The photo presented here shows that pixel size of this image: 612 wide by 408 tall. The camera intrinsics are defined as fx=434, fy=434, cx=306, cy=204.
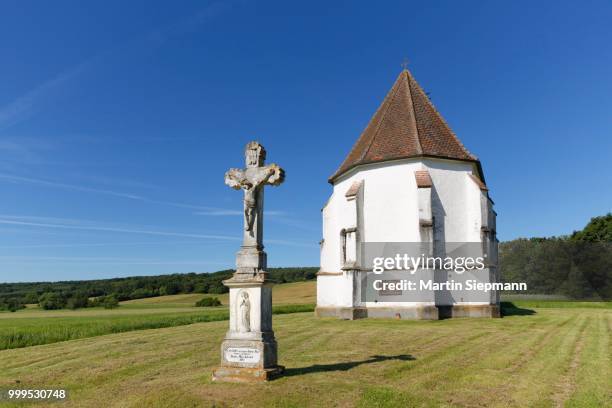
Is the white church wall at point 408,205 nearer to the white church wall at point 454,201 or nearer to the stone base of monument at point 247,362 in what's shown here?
the white church wall at point 454,201

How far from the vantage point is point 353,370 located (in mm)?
8016

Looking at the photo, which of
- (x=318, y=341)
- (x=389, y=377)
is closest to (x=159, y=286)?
(x=318, y=341)

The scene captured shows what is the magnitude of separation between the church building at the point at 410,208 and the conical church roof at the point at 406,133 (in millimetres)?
53

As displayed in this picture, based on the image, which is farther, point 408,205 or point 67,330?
point 408,205

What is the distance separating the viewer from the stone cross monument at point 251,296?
730 centimetres

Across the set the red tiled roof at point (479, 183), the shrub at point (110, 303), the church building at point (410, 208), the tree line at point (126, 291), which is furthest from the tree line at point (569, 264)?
the shrub at point (110, 303)

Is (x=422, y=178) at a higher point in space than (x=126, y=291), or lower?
higher

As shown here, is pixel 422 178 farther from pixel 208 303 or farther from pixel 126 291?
pixel 126 291

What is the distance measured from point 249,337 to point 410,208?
14.0 m

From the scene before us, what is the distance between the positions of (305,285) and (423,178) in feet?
83.5

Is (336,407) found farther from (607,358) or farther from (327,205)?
(327,205)

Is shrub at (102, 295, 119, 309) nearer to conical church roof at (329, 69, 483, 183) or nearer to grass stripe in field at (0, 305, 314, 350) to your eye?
grass stripe in field at (0, 305, 314, 350)

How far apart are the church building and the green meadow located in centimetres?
488

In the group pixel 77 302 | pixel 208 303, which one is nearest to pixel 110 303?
pixel 77 302
